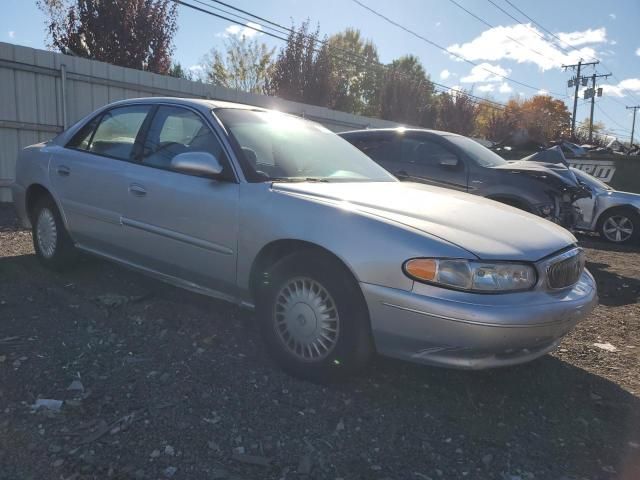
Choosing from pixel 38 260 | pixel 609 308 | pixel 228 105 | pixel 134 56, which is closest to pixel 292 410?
pixel 228 105

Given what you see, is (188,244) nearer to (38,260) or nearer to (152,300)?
(152,300)

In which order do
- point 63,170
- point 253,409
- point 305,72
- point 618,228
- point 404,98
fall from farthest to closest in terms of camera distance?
point 404,98 < point 305,72 < point 618,228 < point 63,170 < point 253,409


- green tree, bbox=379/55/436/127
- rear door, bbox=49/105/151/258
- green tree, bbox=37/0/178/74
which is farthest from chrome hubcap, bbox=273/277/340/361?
green tree, bbox=379/55/436/127

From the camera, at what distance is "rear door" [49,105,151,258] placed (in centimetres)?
400

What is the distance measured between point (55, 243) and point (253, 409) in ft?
9.24

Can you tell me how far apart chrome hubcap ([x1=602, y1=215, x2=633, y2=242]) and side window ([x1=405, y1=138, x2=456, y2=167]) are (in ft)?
16.2

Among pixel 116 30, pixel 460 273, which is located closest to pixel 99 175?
pixel 460 273

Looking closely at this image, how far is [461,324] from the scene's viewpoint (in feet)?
8.29

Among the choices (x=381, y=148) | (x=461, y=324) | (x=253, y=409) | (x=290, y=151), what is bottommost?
(x=253, y=409)

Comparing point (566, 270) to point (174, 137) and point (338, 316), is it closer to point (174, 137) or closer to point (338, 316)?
point (338, 316)

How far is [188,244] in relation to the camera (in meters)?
3.50

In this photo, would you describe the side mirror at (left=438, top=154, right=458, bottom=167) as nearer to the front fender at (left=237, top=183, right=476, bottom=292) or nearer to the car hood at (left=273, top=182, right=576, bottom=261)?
the car hood at (left=273, top=182, right=576, bottom=261)

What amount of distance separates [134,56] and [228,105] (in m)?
15.8

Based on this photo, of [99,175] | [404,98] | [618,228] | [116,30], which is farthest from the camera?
[404,98]
